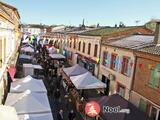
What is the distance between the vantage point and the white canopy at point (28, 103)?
448 inches

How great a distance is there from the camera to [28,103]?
39.1 feet

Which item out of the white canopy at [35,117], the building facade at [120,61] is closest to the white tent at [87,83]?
the building facade at [120,61]

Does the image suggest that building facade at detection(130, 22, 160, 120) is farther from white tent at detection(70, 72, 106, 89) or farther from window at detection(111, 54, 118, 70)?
window at detection(111, 54, 118, 70)

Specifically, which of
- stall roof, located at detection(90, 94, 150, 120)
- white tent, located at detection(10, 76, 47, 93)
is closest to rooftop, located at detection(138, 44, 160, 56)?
stall roof, located at detection(90, 94, 150, 120)

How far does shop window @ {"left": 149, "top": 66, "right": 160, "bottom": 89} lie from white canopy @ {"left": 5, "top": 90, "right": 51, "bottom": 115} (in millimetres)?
5783

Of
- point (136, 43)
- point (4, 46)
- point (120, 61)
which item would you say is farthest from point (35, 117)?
point (136, 43)

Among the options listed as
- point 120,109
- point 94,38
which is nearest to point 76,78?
point 94,38

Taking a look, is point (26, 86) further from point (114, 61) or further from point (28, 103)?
point (114, 61)

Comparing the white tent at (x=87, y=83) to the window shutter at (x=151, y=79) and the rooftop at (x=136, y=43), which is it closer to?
the rooftop at (x=136, y=43)

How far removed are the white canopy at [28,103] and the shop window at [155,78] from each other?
19.0ft

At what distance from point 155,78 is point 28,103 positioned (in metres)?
6.86

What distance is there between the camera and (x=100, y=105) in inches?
502

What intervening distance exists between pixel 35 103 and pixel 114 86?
27.5 ft

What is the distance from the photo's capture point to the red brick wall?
1263cm
